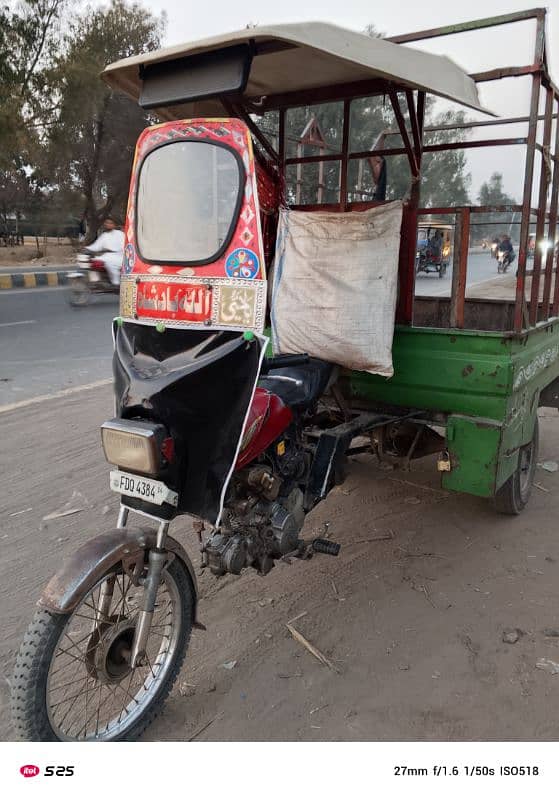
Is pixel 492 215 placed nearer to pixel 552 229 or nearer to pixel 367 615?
pixel 552 229

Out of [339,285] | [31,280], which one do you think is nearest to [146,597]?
[339,285]

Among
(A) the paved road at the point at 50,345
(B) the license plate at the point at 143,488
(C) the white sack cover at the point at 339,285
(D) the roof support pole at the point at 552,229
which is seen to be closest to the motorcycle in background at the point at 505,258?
(D) the roof support pole at the point at 552,229

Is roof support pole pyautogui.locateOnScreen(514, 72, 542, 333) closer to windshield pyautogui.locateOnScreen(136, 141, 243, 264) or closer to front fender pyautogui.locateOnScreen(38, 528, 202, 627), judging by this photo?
windshield pyautogui.locateOnScreen(136, 141, 243, 264)

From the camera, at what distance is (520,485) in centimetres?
380

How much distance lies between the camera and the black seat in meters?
2.69

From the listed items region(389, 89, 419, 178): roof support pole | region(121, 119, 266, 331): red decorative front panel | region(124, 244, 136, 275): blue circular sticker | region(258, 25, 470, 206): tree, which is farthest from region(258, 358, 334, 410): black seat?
region(258, 25, 470, 206): tree

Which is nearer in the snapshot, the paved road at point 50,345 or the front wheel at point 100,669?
the front wheel at point 100,669

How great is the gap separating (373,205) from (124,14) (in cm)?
2105

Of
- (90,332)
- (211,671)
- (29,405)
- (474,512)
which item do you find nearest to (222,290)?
(211,671)

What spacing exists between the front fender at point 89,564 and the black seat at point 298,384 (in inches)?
32.6

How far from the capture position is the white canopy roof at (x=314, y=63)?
2066 mm

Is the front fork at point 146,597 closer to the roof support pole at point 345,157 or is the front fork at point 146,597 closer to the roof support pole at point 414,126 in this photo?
the roof support pole at point 345,157

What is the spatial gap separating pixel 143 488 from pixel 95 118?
72.0 feet

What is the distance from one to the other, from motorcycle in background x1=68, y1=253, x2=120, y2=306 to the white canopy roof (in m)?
9.15
